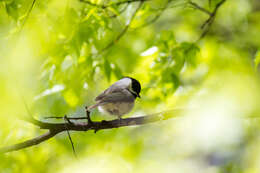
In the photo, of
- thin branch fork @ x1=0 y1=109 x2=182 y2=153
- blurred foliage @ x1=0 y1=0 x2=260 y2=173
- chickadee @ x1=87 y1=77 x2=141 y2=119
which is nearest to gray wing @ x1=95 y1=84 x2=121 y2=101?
chickadee @ x1=87 y1=77 x2=141 y2=119

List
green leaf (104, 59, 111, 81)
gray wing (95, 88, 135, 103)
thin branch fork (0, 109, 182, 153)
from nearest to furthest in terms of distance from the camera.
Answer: thin branch fork (0, 109, 182, 153) → gray wing (95, 88, 135, 103) → green leaf (104, 59, 111, 81)

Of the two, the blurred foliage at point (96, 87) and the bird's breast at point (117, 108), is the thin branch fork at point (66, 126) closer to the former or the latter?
the blurred foliage at point (96, 87)

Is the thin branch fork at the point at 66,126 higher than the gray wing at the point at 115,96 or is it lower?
A: higher

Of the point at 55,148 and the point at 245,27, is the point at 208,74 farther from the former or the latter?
the point at 55,148

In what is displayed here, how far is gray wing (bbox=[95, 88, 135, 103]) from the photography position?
7.09 ft

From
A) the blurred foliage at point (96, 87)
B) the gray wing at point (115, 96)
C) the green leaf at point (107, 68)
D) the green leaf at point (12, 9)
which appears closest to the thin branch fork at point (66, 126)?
the blurred foliage at point (96, 87)

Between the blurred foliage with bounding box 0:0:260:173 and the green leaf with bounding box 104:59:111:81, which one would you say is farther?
the green leaf with bounding box 104:59:111:81

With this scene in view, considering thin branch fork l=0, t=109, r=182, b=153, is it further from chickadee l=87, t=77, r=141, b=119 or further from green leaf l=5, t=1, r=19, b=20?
green leaf l=5, t=1, r=19, b=20

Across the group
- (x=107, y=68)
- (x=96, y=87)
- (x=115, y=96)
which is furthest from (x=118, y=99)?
(x=96, y=87)

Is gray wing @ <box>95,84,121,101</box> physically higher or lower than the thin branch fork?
lower

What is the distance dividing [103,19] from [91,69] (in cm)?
46

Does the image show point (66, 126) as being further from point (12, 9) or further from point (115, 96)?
point (12, 9)

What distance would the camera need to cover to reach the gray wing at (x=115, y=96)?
216cm

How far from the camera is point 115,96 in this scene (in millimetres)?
2219
